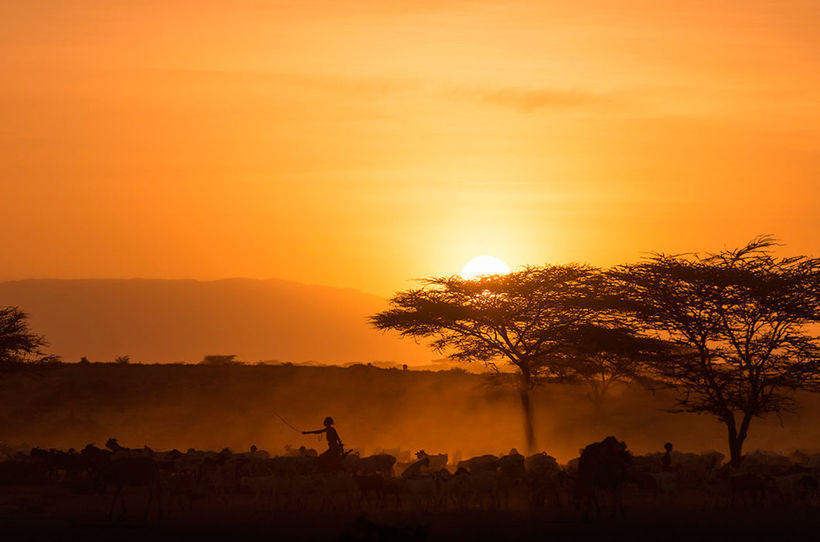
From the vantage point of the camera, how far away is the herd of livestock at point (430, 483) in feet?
77.7

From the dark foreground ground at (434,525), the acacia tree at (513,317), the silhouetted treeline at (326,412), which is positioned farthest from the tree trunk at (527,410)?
the dark foreground ground at (434,525)

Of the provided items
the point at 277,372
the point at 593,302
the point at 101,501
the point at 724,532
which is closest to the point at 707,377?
the point at 593,302

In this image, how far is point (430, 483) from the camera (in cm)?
2534

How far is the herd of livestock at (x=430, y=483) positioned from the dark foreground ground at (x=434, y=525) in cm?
64

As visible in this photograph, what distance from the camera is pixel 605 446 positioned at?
912 inches

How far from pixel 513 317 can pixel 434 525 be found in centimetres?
2428

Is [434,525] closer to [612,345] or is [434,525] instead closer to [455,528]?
[455,528]

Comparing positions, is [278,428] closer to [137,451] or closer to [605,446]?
[137,451]

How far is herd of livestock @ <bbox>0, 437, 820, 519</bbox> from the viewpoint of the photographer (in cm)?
2367

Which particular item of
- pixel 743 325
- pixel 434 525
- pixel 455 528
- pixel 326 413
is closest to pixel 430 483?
pixel 434 525

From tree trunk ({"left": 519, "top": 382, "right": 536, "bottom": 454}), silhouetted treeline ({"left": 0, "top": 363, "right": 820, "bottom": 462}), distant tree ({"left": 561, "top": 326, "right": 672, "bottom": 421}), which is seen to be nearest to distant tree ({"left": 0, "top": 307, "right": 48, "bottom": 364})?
silhouetted treeline ({"left": 0, "top": 363, "right": 820, "bottom": 462})

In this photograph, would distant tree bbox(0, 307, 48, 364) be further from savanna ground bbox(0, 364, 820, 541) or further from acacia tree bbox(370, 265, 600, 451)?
acacia tree bbox(370, 265, 600, 451)

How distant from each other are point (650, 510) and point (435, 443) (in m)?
31.9

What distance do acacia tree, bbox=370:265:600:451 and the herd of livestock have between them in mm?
14558
